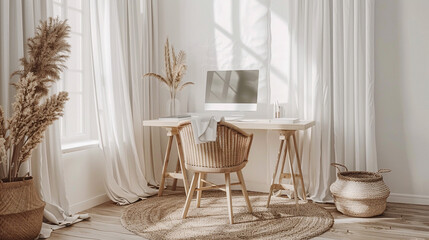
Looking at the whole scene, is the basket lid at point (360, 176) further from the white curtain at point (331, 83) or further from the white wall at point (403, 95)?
the white wall at point (403, 95)

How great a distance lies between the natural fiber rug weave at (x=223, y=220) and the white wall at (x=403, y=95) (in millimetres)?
846

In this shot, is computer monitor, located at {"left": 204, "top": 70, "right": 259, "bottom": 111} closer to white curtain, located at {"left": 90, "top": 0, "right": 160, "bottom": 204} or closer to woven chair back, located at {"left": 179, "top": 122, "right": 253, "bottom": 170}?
white curtain, located at {"left": 90, "top": 0, "right": 160, "bottom": 204}

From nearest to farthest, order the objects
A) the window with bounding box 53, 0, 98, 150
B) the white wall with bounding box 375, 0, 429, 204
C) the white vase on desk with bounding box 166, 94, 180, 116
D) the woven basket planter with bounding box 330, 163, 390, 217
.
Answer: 1. the woven basket planter with bounding box 330, 163, 390, 217
2. the white wall with bounding box 375, 0, 429, 204
3. the window with bounding box 53, 0, 98, 150
4. the white vase on desk with bounding box 166, 94, 180, 116

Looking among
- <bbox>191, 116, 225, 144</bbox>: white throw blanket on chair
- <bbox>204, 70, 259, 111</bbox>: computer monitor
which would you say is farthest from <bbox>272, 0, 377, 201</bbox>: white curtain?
<bbox>191, 116, 225, 144</bbox>: white throw blanket on chair

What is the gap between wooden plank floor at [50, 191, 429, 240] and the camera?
9.01 ft

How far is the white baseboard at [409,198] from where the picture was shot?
11.5 feet

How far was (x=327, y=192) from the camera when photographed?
3656 millimetres

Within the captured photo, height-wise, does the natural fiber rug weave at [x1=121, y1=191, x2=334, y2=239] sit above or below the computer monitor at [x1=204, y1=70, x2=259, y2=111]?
below

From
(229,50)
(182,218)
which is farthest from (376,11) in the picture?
(182,218)

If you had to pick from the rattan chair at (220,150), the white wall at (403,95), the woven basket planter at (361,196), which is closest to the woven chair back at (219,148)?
the rattan chair at (220,150)

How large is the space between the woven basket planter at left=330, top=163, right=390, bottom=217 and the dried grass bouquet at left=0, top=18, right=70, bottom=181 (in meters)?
2.19

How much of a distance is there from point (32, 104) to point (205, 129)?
Result: 113 cm

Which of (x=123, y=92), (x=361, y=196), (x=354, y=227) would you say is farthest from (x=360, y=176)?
(x=123, y=92)

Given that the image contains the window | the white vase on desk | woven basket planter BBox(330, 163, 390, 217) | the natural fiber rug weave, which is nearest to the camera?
the natural fiber rug weave
